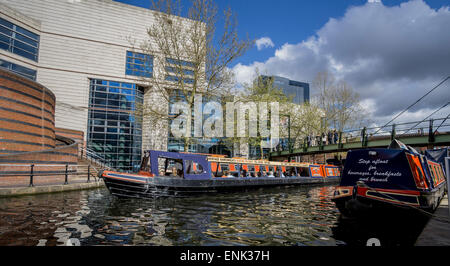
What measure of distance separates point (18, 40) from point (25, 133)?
20.2 m

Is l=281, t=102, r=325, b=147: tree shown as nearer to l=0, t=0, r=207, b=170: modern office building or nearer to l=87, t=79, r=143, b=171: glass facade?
l=0, t=0, r=207, b=170: modern office building

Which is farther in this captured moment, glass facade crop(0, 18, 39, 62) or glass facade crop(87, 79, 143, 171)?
glass facade crop(87, 79, 143, 171)

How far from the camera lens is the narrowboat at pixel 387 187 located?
6297mm

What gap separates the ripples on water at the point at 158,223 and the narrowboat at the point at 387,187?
98 cm

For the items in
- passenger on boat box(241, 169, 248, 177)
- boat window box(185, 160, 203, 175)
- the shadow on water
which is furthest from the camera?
passenger on boat box(241, 169, 248, 177)

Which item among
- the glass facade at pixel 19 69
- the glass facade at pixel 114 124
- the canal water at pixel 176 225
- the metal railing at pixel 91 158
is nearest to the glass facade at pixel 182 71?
the metal railing at pixel 91 158

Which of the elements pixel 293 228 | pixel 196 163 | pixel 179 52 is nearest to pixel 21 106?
pixel 196 163

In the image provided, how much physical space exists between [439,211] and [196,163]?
9868 mm

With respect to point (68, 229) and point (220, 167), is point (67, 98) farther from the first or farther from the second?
point (68, 229)

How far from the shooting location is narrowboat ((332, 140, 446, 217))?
630 cm

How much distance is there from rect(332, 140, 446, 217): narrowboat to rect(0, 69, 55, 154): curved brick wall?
13735 millimetres

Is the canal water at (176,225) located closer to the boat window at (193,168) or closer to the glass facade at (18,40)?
the boat window at (193,168)

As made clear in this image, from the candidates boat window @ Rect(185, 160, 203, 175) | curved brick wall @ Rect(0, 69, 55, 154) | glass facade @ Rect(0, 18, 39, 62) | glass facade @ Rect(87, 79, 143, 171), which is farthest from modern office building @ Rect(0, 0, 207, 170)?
boat window @ Rect(185, 160, 203, 175)

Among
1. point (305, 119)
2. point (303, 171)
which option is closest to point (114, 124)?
point (303, 171)
